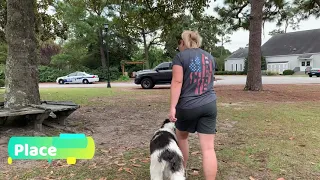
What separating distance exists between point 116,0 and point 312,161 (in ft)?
25.5

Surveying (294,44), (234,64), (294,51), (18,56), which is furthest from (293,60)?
(18,56)

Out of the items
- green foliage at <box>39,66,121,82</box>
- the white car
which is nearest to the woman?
the white car

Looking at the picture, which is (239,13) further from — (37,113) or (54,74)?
(54,74)

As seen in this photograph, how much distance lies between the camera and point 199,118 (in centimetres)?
292

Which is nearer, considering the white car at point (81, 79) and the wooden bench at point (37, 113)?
the wooden bench at point (37, 113)

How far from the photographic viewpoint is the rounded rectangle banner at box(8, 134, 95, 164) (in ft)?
13.4

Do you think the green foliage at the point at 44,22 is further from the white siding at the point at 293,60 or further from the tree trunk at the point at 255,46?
the white siding at the point at 293,60

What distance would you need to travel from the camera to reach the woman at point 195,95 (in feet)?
9.45

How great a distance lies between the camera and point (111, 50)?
38.5 m

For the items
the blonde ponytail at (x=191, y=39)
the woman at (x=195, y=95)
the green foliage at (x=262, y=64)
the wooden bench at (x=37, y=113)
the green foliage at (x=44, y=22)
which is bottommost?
the wooden bench at (x=37, y=113)

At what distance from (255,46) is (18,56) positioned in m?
10.3

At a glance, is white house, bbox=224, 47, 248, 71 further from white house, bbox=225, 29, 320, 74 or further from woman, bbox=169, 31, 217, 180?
woman, bbox=169, 31, 217, 180

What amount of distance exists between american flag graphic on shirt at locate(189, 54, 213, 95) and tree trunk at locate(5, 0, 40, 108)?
3.65 m

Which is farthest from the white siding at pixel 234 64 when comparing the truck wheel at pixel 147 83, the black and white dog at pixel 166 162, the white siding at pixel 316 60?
the black and white dog at pixel 166 162
